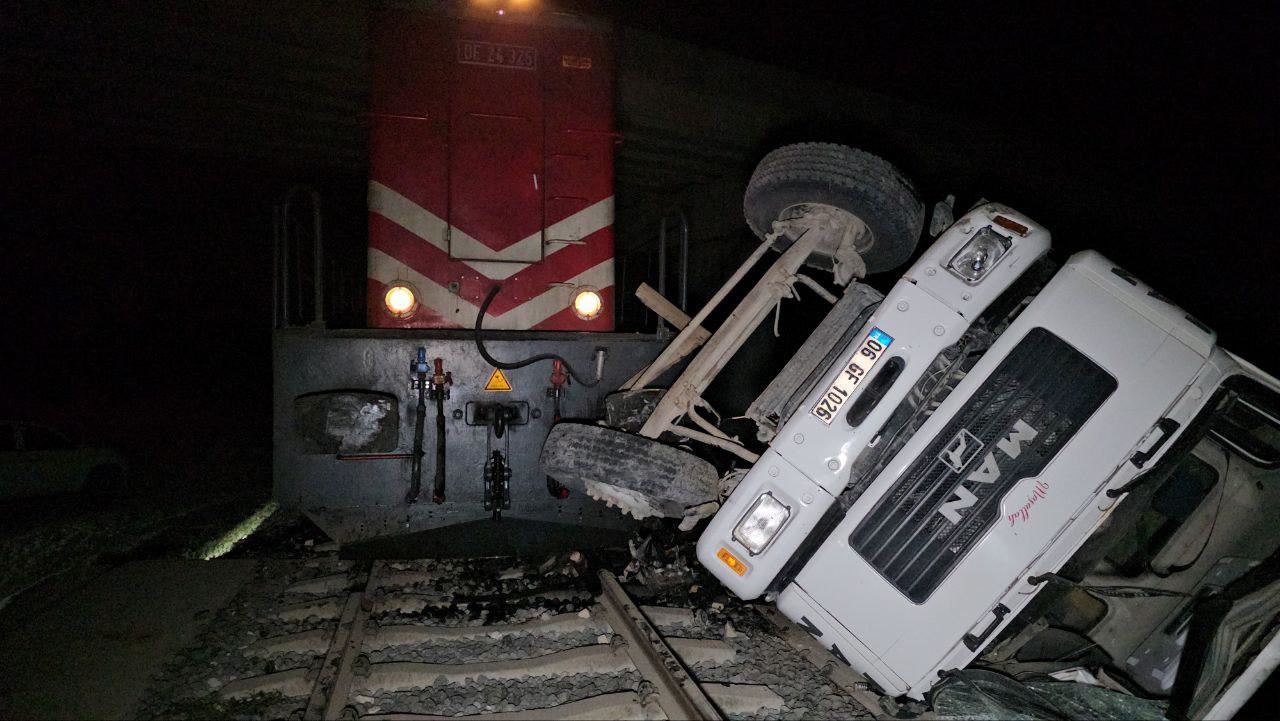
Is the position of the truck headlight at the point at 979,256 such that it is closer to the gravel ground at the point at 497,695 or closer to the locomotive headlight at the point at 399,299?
the gravel ground at the point at 497,695

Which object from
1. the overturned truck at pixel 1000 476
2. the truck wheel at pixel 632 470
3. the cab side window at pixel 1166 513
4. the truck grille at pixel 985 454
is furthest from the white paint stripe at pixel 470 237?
the cab side window at pixel 1166 513

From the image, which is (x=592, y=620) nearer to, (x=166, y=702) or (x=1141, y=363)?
(x=166, y=702)

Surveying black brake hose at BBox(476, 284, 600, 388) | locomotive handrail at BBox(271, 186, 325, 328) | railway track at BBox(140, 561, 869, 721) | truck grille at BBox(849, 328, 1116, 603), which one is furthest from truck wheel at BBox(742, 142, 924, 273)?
locomotive handrail at BBox(271, 186, 325, 328)

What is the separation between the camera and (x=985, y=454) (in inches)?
105

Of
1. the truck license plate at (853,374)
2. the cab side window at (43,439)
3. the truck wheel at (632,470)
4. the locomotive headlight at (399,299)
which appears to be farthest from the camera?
the cab side window at (43,439)

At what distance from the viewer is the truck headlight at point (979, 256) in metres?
2.84

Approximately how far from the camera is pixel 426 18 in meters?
4.79

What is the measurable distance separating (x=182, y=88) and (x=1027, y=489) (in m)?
9.60

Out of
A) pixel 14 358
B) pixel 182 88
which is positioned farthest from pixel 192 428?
pixel 182 88

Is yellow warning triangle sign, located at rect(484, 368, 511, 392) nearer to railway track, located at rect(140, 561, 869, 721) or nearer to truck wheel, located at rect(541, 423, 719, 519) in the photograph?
truck wheel, located at rect(541, 423, 719, 519)

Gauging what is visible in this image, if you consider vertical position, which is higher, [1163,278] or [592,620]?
[1163,278]

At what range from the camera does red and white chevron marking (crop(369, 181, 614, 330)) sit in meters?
4.61

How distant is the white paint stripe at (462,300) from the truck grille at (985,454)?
2.80 meters

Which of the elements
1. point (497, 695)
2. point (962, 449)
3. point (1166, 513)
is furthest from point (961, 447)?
point (497, 695)
